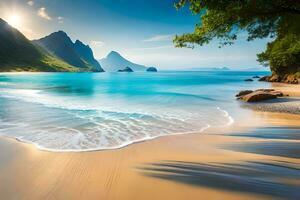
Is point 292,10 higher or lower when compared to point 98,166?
higher

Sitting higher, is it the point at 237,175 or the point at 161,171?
the point at 237,175

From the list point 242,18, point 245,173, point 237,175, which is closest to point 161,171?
point 237,175

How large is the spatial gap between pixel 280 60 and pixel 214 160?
65892 mm

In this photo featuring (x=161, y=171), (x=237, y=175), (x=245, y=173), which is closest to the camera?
(x=237, y=175)

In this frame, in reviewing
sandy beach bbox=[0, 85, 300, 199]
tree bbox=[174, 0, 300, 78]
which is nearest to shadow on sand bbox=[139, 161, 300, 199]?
sandy beach bbox=[0, 85, 300, 199]

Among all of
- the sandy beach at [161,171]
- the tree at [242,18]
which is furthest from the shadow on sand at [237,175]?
Answer: the tree at [242,18]

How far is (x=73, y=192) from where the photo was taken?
5277 millimetres

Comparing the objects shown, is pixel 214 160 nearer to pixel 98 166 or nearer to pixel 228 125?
pixel 98 166

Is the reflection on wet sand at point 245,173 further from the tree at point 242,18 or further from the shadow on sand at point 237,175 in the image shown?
the tree at point 242,18

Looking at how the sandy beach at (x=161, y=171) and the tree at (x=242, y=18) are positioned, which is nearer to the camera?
the sandy beach at (x=161, y=171)

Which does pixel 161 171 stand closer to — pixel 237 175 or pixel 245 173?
pixel 237 175

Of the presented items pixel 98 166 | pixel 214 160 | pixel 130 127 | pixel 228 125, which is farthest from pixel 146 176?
pixel 228 125

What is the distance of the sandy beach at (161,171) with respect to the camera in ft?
17.1

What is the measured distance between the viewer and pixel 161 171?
6508 millimetres
